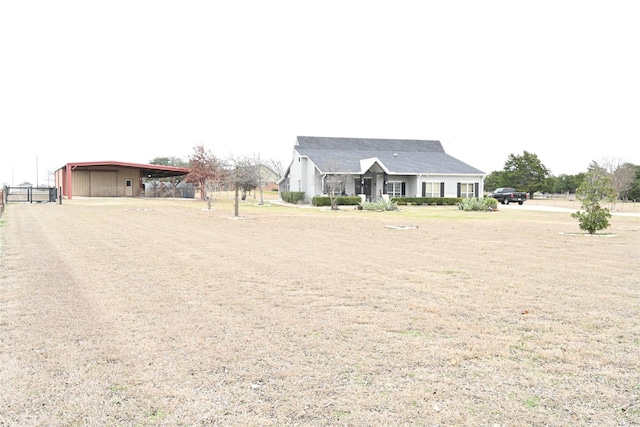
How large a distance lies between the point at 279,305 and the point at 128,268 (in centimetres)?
404

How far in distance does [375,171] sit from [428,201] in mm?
4815

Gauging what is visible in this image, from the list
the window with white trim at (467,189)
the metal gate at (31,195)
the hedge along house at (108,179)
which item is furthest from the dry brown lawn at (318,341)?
the hedge along house at (108,179)

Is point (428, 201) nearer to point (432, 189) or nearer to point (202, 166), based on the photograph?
point (432, 189)

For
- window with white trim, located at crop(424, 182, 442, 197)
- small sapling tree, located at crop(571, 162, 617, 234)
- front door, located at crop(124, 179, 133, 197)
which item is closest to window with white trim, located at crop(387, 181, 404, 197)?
window with white trim, located at crop(424, 182, 442, 197)

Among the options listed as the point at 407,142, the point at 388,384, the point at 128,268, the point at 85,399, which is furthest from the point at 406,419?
the point at 407,142

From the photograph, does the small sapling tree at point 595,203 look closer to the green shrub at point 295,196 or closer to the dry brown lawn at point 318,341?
the dry brown lawn at point 318,341

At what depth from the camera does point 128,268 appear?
9.49 metres

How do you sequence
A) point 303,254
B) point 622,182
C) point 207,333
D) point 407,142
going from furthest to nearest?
1. point 407,142
2. point 622,182
3. point 303,254
4. point 207,333

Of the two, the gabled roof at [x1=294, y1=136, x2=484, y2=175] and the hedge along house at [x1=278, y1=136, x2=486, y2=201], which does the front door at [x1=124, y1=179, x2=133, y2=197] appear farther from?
the gabled roof at [x1=294, y1=136, x2=484, y2=175]

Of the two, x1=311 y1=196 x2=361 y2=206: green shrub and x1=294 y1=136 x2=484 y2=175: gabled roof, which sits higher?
x1=294 y1=136 x2=484 y2=175: gabled roof

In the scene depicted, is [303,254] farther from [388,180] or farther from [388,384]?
[388,180]

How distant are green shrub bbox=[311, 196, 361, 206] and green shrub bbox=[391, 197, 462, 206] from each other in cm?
338

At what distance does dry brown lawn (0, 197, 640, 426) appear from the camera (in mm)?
3711

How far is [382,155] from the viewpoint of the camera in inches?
1847
